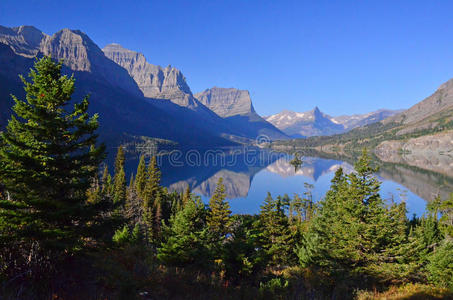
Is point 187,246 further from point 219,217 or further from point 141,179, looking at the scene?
point 141,179

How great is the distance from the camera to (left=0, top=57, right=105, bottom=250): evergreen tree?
36.6 feet

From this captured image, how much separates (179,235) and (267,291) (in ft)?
42.5

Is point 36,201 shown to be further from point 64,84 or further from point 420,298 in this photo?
point 420,298

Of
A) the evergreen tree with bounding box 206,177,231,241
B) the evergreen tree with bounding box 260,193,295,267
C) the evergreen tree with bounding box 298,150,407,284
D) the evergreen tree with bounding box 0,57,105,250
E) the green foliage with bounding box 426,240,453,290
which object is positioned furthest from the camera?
the evergreen tree with bounding box 260,193,295,267

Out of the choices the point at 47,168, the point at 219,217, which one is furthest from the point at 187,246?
the point at 47,168

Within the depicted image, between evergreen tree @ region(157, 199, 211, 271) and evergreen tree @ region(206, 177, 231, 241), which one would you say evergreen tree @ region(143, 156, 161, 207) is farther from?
evergreen tree @ region(157, 199, 211, 271)

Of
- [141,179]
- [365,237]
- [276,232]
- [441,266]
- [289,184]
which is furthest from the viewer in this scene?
[289,184]

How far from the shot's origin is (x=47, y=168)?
12.3m

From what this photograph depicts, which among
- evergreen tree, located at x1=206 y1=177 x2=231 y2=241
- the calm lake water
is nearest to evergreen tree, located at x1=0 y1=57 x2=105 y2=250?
evergreen tree, located at x1=206 y1=177 x2=231 y2=241

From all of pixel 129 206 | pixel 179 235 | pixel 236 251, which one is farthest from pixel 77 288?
pixel 129 206

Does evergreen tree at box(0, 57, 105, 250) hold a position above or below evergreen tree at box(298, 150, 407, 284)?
above

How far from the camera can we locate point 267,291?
11.0 metres

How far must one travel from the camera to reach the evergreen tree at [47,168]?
11156 millimetres

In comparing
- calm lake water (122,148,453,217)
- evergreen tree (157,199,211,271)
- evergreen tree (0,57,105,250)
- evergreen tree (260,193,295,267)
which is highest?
evergreen tree (0,57,105,250)
